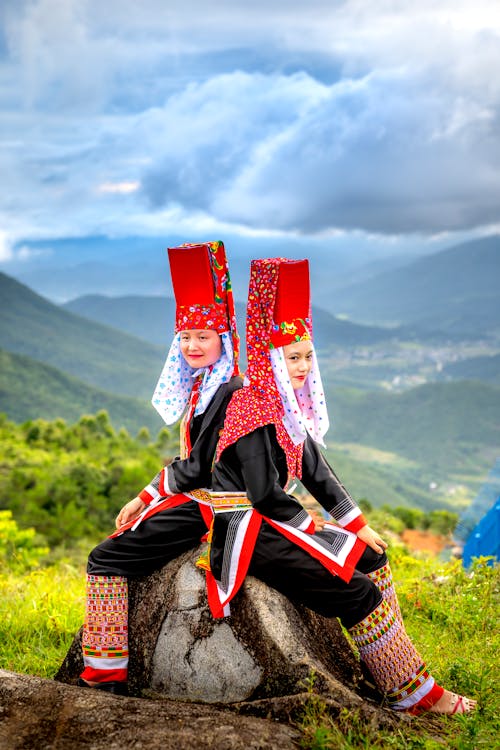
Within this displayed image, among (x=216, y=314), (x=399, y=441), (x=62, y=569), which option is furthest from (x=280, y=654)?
(x=399, y=441)

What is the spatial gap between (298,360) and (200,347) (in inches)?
20.7

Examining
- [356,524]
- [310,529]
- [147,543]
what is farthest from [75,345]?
[310,529]

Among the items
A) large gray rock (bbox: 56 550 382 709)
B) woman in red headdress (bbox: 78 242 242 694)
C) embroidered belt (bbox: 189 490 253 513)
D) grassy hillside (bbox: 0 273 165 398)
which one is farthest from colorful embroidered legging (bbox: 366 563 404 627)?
grassy hillside (bbox: 0 273 165 398)

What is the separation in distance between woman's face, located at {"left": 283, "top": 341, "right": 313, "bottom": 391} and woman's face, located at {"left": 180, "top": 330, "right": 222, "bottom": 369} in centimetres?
42

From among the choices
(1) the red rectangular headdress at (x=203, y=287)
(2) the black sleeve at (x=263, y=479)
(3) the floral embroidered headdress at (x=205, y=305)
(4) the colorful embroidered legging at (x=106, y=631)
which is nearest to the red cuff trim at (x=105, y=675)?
(4) the colorful embroidered legging at (x=106, y=631)

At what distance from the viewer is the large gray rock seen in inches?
135

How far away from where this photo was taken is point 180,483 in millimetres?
3883

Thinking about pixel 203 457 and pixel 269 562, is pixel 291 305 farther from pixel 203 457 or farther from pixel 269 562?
pixel 269 562

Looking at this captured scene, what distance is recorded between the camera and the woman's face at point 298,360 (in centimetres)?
378

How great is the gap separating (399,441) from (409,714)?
5275 inches

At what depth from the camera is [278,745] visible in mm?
3016

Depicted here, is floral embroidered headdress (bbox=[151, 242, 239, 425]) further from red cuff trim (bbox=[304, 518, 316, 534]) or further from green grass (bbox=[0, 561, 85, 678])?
green grass (bbox=[0, 561, 85, 678])

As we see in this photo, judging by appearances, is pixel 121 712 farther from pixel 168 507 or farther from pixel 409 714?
pixel 409 714

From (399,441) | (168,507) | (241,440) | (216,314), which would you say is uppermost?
(216,314)
